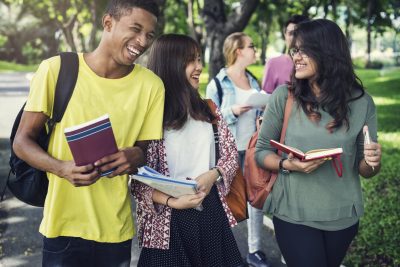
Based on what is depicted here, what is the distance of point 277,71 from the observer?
16.1ft

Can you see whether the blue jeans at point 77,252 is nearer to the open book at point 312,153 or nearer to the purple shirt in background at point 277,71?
the open book at point 312,153

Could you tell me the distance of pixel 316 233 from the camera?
2.77 metres

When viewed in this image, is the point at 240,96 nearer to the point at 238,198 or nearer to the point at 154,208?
the point at 238,198

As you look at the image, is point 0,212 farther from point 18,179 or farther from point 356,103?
point 356,103

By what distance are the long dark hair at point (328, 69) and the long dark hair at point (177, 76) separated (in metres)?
0.54

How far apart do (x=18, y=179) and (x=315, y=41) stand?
5.45 ft

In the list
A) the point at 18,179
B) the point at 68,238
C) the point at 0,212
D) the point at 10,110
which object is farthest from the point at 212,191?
the point at 10,110

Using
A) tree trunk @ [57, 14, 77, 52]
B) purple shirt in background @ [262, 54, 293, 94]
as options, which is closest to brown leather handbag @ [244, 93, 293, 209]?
purple shirt in background @ [262, 54, 293, 94]

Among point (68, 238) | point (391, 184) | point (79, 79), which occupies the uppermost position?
point (79, 79)

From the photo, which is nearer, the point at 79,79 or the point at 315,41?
the point at 79,79

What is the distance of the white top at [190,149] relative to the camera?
2773 millimetres

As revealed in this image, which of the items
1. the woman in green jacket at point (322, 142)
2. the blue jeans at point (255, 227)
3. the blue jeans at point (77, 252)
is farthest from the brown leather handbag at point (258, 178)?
the blue jeans at point (255, 227)

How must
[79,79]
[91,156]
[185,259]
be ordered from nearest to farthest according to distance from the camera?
[91,156]
[79,79]
[185,259]

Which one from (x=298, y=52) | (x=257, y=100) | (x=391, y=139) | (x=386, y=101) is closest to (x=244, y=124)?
(x=257, y=100)
